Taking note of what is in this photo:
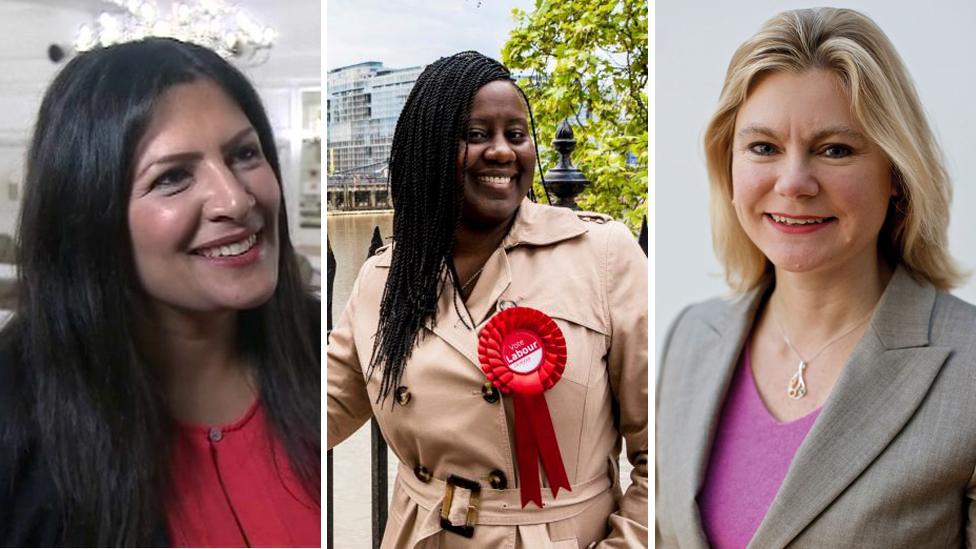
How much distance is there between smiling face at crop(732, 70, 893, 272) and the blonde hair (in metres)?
0.02

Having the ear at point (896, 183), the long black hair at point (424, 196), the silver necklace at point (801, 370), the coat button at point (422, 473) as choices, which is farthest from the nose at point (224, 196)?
the ear at point (896, 183)

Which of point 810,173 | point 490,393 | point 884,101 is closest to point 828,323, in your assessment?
point 810,173

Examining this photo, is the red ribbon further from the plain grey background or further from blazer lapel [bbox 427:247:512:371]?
the plain grey background

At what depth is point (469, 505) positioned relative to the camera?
223 centimetres

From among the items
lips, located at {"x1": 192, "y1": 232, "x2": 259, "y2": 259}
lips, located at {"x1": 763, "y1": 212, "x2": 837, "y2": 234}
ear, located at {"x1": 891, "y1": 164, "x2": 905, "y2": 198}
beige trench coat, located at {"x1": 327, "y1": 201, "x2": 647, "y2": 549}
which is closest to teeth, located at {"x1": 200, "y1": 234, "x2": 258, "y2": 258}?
lips, located at {"x1": 192, "y1": 232, "x2": 259, "y2": 259}

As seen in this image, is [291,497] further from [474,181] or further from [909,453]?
[909,453]

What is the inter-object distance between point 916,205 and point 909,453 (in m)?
0.53

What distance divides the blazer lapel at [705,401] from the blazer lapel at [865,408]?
170 millimetres

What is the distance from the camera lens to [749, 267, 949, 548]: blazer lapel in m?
2.11

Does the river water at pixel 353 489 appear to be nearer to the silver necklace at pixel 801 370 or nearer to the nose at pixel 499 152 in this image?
Answer: the nose at pixel 499 152

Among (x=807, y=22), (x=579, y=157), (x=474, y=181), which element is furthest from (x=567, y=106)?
(x=807, y=22)

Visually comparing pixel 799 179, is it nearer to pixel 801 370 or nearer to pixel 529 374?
pixel 801 370

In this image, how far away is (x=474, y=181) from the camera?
7.38ft

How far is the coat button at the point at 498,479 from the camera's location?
7.32 ft
